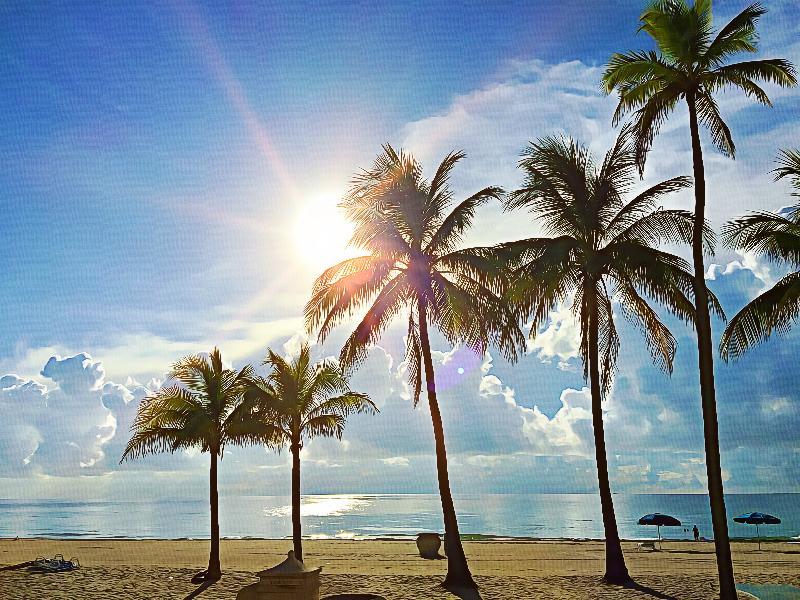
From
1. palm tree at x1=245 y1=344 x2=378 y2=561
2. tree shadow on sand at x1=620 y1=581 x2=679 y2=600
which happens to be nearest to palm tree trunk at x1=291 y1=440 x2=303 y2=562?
palm tree at x1=245 y1=344 x2=378 y2=561

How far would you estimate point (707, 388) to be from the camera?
15812 mm

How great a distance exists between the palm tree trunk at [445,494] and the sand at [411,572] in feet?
1.98

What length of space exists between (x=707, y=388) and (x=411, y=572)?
12.4 metres

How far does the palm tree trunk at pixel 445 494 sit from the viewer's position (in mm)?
20172

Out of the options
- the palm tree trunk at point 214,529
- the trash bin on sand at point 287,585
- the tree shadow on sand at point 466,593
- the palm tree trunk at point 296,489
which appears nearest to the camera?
the trash bin on sand at point 287,585

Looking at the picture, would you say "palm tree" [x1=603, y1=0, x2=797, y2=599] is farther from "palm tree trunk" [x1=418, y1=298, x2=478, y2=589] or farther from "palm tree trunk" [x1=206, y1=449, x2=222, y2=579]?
"palm tree trunk" [x1=206, y1=449, x2=222, y2=579]

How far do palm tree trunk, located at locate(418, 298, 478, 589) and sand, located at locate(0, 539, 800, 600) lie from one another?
1.98ft

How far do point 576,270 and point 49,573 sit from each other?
18.7 metres

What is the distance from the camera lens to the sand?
19562mm

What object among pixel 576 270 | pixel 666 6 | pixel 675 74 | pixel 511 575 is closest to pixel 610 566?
pixel 511 575

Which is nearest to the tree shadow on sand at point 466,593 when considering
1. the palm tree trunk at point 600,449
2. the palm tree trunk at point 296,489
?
the palm tree trunk at point 600,449

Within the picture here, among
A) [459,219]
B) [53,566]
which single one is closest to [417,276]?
[459,219]

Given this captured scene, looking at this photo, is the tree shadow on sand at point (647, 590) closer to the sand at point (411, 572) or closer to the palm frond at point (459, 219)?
the sand at point (411, 572)

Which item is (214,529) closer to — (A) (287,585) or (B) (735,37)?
(A) (287,585)
